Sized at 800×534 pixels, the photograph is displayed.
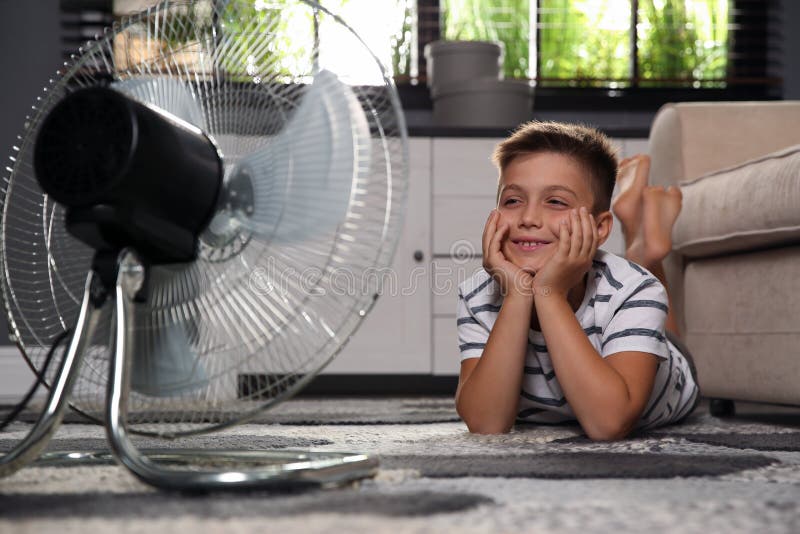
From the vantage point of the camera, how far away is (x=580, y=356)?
43.4 inches

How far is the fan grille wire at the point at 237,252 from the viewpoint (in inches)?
30.1

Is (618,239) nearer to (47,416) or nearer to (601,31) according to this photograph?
(601,31)

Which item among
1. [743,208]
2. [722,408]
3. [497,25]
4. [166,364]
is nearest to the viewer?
[166,364]

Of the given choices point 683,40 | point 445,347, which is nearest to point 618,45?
point 683,40

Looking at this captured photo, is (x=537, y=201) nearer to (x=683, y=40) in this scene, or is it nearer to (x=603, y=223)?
(x=603, y=223)

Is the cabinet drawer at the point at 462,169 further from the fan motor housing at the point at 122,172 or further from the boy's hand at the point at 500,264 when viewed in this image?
the fan motor housing at the point at 122,172

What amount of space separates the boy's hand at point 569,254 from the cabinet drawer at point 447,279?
1.28 meters

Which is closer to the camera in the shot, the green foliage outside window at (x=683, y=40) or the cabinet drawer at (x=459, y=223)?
the cabinet drawer at (x=459, y=223)

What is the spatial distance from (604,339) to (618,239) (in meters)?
1.27

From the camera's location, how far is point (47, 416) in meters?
0.74

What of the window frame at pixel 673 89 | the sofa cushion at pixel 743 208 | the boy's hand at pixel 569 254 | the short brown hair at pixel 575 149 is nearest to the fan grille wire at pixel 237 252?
the boy's hand at pixel 569 254

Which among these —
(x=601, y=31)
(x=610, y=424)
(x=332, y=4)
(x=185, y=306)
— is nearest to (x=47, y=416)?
(x=185, y=306)

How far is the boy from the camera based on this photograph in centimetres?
112

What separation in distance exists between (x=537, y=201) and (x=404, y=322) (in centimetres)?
123
